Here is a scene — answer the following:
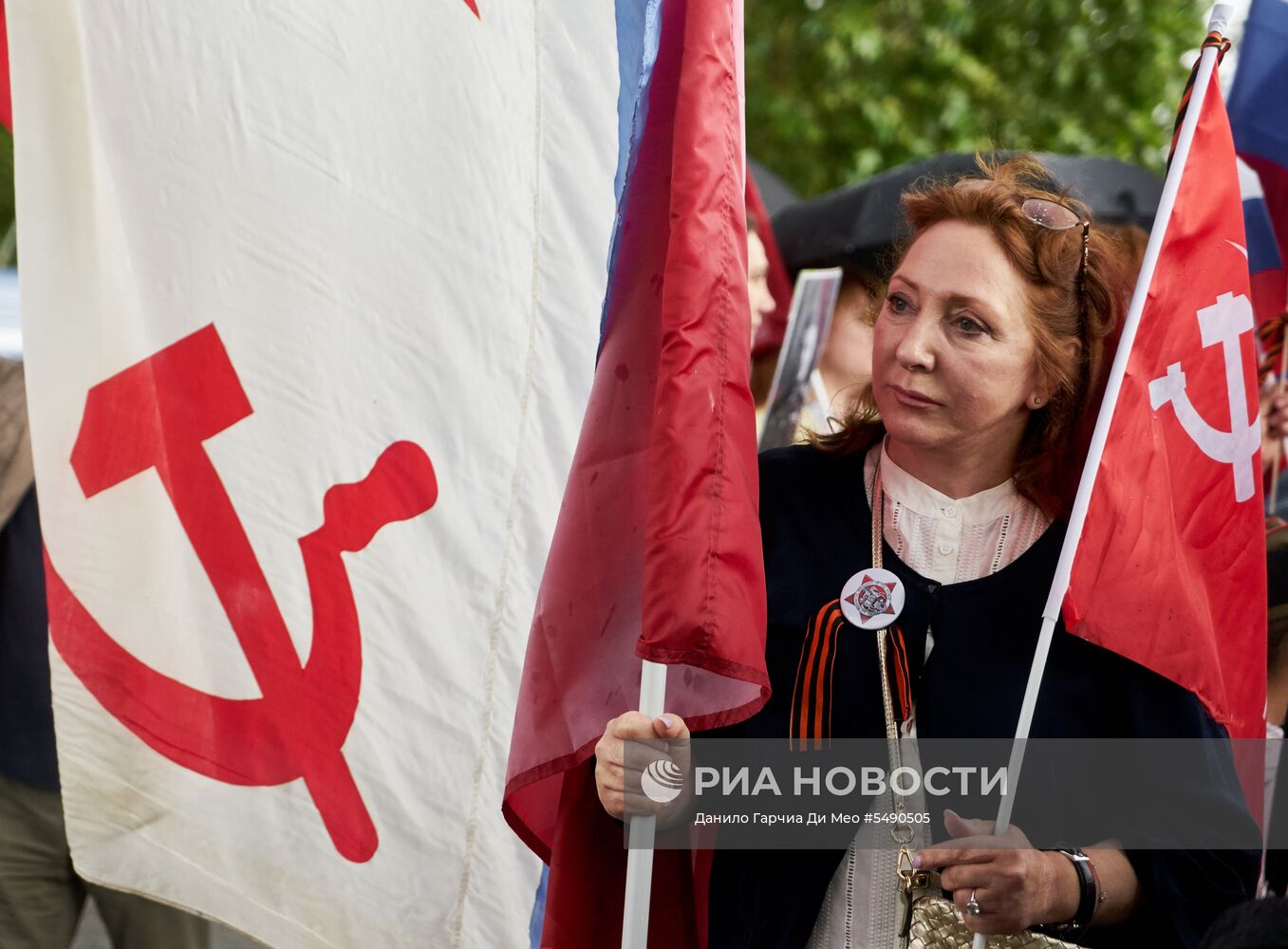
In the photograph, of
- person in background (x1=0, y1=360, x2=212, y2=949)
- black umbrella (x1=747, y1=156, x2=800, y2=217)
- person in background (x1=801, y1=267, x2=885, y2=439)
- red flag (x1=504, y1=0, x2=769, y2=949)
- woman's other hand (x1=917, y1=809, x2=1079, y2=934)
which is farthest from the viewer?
black umbrella (x1=747, y1=156, x2=800, y2=217)

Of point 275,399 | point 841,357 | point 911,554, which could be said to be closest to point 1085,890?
point 911,554

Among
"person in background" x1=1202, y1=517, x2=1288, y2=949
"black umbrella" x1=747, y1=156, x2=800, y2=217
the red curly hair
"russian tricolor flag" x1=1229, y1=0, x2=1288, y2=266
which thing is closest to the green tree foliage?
"black umbrella" x1=747, y1=156, x2=800, y2=217

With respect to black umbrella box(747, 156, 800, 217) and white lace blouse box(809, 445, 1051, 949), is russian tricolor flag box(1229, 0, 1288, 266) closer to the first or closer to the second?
white lace blouse box(809, 445, 1051, 949)

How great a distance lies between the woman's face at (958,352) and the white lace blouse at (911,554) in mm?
80

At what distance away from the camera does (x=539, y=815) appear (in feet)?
7.17

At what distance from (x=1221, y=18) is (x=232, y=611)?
5.65ft

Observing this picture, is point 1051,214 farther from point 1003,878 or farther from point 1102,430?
point 1003,878

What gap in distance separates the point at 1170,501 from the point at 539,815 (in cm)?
100

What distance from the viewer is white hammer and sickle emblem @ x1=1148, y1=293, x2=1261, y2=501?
2193 millimetres

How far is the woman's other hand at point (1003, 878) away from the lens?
6.09 feet

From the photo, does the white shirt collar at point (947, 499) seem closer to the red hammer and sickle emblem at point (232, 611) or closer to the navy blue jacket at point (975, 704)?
the navy blue jacket at point (975, 704)

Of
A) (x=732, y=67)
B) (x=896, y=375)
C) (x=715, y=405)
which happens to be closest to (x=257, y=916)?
(x=715, y=405)

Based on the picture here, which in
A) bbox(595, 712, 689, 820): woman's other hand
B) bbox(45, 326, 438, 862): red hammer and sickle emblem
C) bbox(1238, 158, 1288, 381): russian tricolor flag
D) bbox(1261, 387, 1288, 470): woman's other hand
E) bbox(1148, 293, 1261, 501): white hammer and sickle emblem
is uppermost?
bbox(1238, 158, 1288, 381): russian tricolor flag

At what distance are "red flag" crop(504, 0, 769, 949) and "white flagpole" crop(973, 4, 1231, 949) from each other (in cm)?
33
